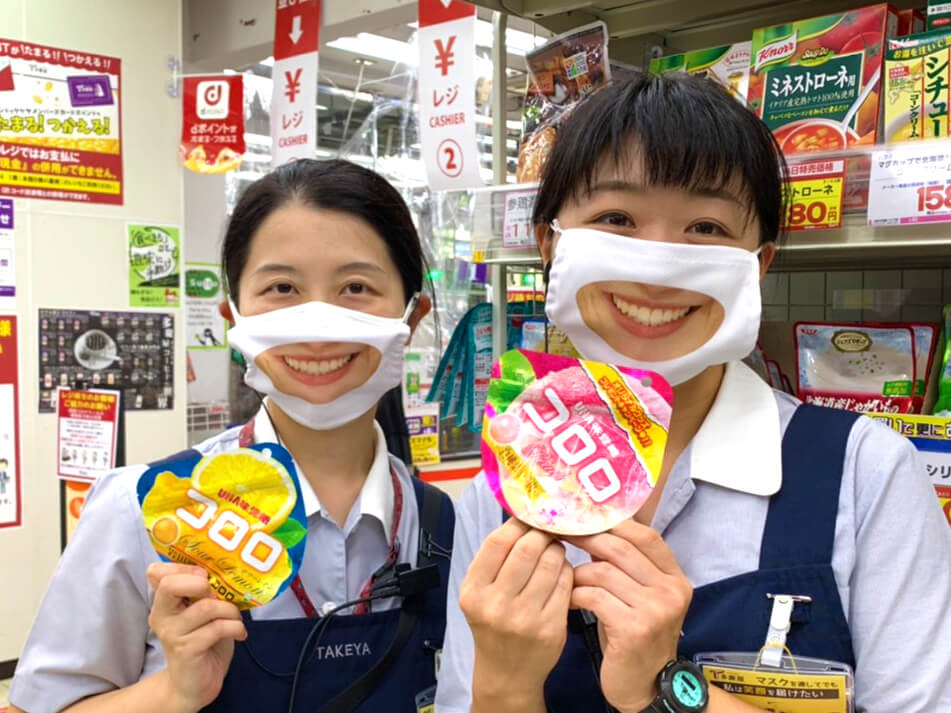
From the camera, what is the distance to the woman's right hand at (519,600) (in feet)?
3.00

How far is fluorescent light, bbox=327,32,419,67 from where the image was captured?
225 inches

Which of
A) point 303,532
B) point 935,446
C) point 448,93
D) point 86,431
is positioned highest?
point 448,93

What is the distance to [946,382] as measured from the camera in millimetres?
1365

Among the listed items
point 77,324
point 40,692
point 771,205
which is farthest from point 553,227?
point 77,324

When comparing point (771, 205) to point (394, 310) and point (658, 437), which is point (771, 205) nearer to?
point (658, 437)

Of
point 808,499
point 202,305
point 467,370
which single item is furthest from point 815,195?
point 202,305

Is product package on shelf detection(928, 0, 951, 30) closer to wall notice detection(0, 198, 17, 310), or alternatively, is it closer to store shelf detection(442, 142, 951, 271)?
store shelf detection(442, 142, 951, 271)

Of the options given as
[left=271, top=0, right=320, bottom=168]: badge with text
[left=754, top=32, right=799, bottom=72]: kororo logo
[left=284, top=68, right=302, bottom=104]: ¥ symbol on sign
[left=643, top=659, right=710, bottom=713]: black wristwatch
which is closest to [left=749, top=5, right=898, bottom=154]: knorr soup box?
[left=754, top=32, right=799, bottom=72]: kororo logo

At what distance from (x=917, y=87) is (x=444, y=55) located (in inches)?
73.6

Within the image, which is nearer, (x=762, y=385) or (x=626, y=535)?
(x=626, y=535)

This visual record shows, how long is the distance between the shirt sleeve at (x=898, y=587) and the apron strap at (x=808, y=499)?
3 centimetres

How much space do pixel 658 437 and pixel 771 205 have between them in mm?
400

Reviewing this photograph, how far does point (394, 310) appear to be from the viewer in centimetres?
149

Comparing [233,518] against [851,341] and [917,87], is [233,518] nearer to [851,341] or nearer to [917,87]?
[851,341]
